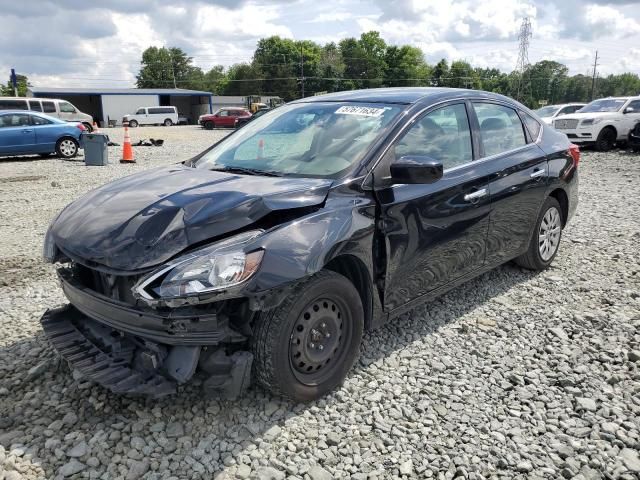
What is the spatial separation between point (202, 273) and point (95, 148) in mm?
Result: 12948

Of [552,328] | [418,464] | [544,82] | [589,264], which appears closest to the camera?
[418,464]

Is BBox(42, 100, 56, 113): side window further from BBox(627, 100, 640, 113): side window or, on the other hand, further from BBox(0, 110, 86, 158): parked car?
BBox(627, 100, 640, 113): side window

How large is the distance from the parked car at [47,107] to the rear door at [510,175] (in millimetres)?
23243

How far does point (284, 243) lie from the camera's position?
2.76 meters

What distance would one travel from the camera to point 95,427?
2.90m

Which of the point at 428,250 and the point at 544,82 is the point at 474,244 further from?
the point at 544,82

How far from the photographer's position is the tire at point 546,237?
16.3ft

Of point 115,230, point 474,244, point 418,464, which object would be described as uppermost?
point 115,230

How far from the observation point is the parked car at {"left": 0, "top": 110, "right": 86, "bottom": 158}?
A: 14688 mm

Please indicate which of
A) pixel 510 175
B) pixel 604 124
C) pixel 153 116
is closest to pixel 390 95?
pixel 510 175

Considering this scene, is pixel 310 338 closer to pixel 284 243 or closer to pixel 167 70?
pixel 284 243

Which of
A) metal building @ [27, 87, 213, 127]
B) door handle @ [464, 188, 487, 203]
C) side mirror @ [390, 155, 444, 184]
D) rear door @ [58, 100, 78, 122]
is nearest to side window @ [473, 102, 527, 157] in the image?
door handle @ [464, 188, 487, 203]

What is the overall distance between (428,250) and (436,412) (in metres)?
1.09

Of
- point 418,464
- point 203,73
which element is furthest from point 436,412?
point 203,73
